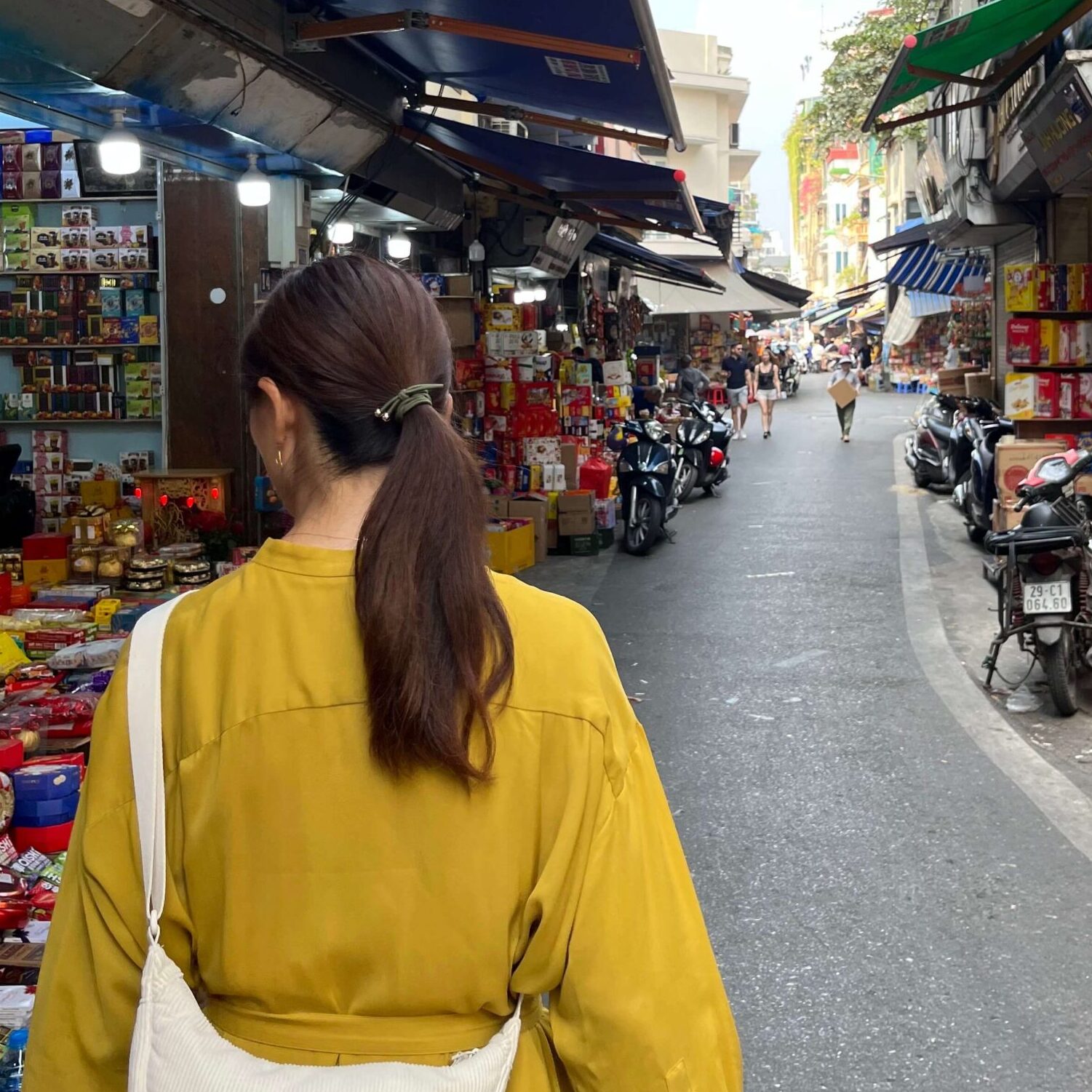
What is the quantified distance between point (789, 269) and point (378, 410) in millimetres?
125517

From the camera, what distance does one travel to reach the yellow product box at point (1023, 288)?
12039 mm

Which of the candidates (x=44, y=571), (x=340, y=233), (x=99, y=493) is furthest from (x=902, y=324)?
(x=44, y=571)

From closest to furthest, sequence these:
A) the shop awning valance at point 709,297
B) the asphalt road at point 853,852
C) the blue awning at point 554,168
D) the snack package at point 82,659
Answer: the asphalt road at point 853,852, the snack package at point 82,659, the blue awning at point 554,168, the shop awning valance at point 709,297

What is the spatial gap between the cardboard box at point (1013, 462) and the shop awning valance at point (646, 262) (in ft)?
22.5

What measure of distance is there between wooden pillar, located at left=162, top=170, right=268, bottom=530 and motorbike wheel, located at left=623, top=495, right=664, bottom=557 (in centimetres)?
377

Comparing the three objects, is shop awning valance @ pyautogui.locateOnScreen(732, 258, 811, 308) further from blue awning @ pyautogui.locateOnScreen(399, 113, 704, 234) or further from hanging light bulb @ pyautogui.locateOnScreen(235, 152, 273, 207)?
hanging light bulb @ pyautogui.locateOnScreen(235, 152, 273, 207)

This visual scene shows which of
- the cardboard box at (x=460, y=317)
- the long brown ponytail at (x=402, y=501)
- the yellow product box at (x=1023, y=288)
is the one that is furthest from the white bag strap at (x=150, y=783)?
the yellow product box at (x=1023, y=288)

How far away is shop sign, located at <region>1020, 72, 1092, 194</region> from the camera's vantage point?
31.1ft

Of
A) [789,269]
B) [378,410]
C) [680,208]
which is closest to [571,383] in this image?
[680,208]

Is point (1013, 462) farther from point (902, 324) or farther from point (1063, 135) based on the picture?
point (902, 324)

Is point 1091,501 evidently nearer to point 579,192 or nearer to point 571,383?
point 579,192

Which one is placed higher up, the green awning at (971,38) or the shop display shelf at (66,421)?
the green awning at (971,38)

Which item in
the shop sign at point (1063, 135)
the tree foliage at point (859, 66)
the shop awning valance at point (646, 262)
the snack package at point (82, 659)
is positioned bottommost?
the snack package at point (82, 659)

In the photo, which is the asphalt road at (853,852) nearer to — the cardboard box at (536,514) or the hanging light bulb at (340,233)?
the cardboard box at (536,514)
